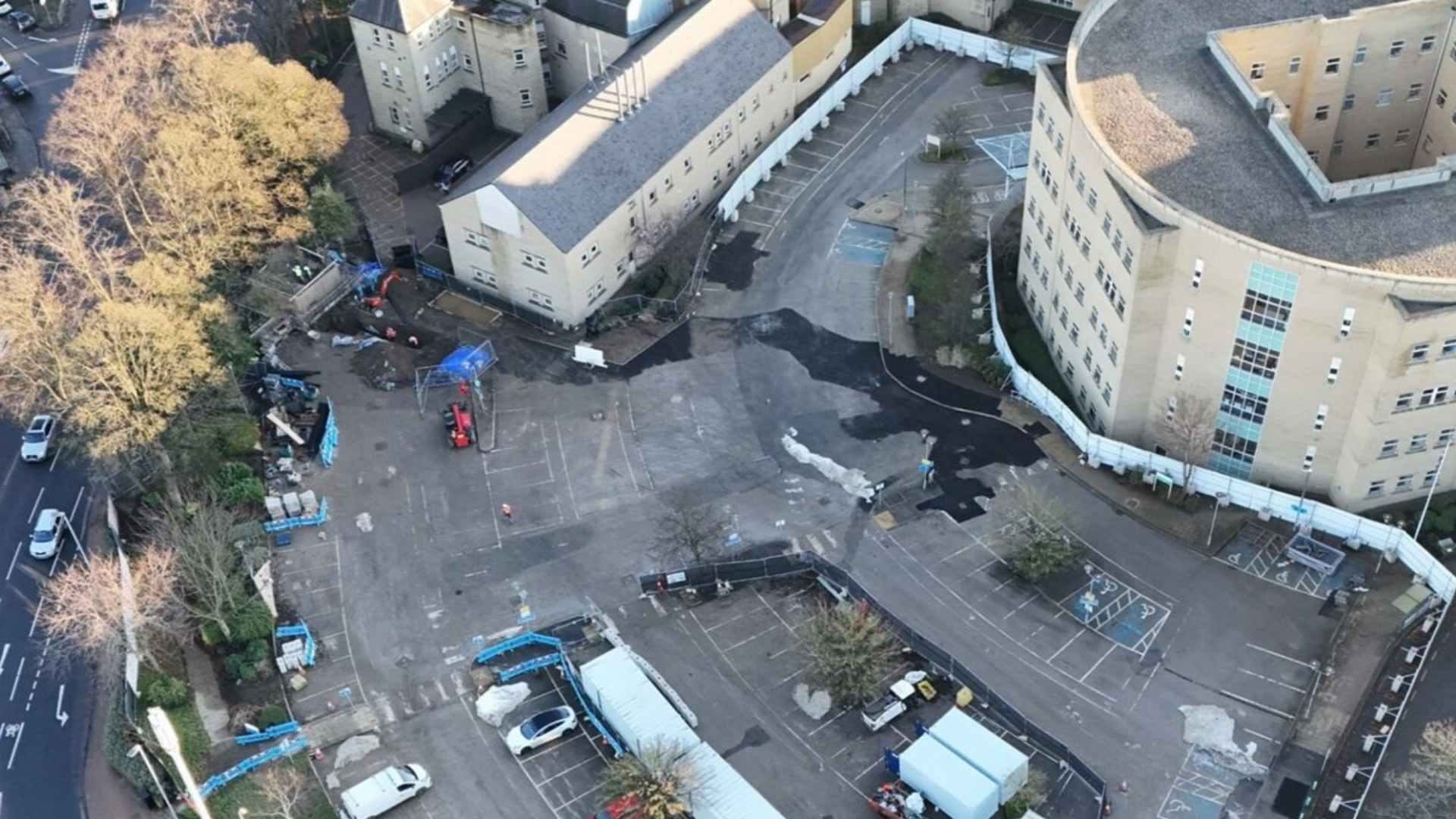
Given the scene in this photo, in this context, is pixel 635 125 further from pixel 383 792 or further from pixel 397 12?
pixel 383 792

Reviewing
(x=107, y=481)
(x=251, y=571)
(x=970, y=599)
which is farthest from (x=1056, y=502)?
(x=107, y=481)

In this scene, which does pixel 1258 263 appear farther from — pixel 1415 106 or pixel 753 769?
pixel 753 769

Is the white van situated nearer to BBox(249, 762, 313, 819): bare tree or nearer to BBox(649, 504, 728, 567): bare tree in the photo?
BBox(249, 762, 313, 819): bare tree

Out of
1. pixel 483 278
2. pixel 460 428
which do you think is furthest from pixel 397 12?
pixel 460 428

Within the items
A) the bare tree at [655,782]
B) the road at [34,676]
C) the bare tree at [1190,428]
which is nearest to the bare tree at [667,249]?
the bare tree at [1190,428]

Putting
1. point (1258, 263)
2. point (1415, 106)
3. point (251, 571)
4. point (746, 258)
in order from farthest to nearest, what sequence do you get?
1. point (746, 258)
2. point (1415, 106)
3. point (251, 571)
4. point (1258, 263)

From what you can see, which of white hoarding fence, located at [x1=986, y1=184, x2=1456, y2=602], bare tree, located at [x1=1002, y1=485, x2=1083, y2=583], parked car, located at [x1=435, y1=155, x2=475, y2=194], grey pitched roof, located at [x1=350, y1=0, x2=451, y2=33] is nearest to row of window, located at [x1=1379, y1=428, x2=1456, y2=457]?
white hoarding fence, located at [x1=986, y1=184, x2=1456, y2=602]
